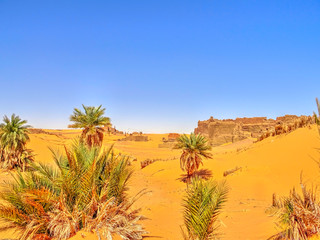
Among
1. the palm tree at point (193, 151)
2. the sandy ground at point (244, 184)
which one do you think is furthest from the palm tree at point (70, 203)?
the palm tree at point (193, 151)

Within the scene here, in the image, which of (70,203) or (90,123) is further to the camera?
(90,123)

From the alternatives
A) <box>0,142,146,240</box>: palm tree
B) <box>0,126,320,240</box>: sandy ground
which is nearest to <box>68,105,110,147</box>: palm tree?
<box>0,126,320,240</box>: sandy ground

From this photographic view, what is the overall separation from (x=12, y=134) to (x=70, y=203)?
60.2ft

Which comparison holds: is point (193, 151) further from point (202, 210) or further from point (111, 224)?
point (202, 210)

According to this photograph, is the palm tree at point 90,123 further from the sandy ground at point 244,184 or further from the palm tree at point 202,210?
the palm tree at point 202,210

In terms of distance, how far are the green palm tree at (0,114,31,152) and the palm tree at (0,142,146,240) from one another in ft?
56.0

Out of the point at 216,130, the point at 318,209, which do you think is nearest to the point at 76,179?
the point at 318,209

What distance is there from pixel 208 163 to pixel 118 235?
18.9 metres

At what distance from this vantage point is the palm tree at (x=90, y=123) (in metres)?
21.8

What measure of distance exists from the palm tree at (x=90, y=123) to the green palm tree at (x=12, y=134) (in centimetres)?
415

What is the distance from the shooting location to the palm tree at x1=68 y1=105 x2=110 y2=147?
21.8 m

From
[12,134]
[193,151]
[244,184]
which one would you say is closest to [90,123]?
[12,134]

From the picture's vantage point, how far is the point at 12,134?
20.6 metres

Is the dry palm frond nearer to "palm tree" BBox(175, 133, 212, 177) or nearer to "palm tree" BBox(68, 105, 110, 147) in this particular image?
"palm tree" BBox(175, 133, 212, 177)
